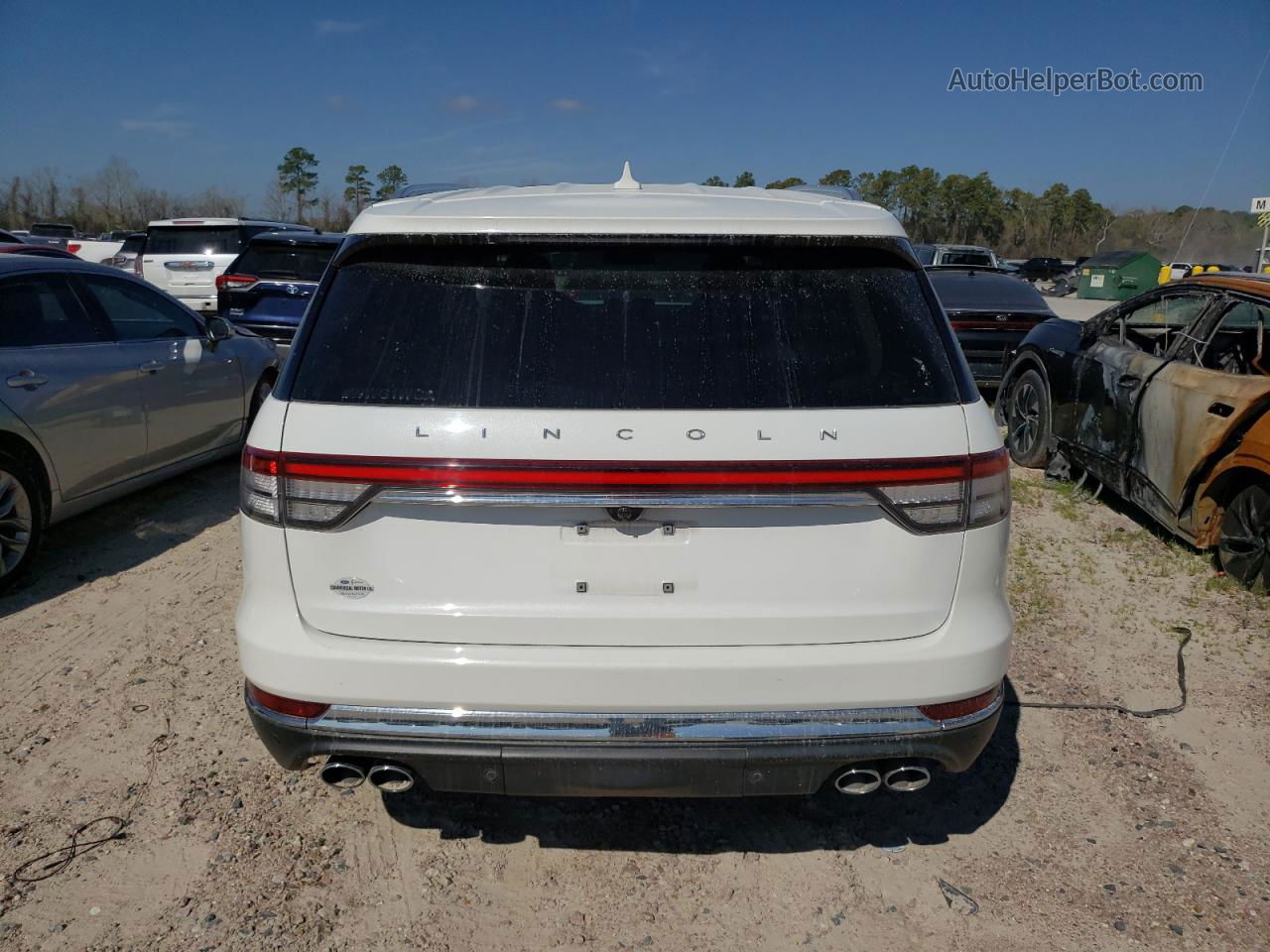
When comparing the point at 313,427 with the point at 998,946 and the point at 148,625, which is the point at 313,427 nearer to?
the point at 998,946

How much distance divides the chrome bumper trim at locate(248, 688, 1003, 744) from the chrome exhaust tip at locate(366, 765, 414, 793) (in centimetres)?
15

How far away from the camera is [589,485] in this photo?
214 centimetres

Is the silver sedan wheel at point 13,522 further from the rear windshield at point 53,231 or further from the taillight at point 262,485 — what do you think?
the rear windshield at point 53,231

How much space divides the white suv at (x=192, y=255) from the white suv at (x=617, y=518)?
480 inches

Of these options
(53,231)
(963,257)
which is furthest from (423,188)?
(53,231)

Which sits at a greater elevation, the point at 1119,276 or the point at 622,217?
the point at 622,217

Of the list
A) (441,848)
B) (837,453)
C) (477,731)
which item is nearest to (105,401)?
(441,848)

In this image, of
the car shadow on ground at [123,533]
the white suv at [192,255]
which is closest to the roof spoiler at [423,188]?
the car shadow on ground at [123,533]

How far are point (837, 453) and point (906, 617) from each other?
0.48m

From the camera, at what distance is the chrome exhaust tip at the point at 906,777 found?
7.86 feet

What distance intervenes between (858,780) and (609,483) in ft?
3.50

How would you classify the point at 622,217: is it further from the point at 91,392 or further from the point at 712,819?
the point at 91,392

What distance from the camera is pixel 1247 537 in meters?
4.84

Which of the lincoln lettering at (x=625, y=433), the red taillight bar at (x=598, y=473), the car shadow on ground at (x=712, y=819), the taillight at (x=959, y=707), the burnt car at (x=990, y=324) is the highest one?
the lincoln lettering at (x=625, y=433)
